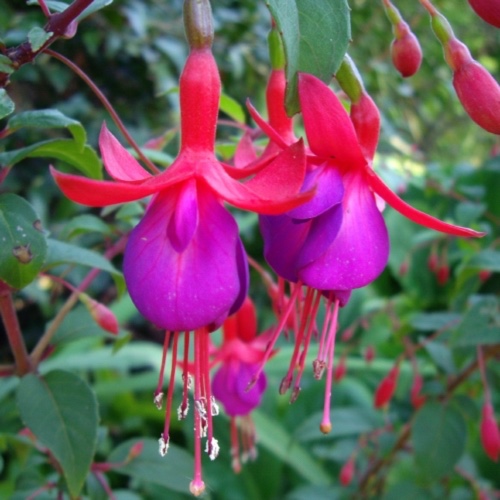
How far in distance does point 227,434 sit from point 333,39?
129 cm

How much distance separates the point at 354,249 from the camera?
429 mm

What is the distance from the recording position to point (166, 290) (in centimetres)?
38

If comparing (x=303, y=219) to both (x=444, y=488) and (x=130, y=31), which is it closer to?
(x=444, y=488)

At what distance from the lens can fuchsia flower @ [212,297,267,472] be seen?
2.54ft

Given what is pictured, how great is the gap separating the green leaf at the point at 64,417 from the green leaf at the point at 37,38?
0.33 meters

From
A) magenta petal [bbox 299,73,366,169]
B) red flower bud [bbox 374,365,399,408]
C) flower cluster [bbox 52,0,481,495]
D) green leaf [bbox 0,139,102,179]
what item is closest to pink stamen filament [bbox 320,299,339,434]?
flower cluster [bbox 52,0,481,495]

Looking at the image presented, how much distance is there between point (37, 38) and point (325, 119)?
23 centimetres

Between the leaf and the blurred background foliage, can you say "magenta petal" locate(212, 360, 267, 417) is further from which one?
the leaf

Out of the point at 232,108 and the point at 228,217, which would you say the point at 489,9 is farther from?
the point at 232,108

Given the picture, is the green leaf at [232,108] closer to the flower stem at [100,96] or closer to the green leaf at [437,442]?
the flower stem at [100,96]

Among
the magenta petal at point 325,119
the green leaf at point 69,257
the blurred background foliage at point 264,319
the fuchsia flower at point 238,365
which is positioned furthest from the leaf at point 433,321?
the magenta petal at point 325,119

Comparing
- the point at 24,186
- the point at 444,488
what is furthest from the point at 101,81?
the point at 444,488

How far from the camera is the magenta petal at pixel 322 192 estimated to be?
423 mm

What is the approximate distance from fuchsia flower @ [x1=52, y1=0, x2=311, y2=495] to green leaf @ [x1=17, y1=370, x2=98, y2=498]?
0.64ft
